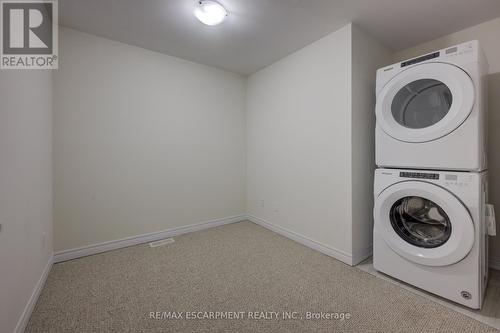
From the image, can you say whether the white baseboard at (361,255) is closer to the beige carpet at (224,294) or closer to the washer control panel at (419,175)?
the beige carpet at (224,294)

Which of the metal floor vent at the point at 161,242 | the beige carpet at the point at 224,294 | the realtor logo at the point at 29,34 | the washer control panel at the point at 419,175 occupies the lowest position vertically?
the beige carpet at the point at 224,294

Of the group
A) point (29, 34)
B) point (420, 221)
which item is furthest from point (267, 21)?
point (420, 221)

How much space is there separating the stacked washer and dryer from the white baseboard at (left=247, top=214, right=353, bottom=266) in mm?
269

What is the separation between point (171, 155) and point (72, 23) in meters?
1.54

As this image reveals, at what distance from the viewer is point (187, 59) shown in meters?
2.71

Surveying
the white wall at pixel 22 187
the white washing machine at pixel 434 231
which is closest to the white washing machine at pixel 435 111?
the white washing machine at pixel 434 231

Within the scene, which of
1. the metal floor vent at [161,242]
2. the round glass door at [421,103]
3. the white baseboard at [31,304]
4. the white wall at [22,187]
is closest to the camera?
the white wall at [22,187]

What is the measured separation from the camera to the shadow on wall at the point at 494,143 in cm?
189

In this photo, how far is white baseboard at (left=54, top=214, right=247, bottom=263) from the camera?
2.06 meters

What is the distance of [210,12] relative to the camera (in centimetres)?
170

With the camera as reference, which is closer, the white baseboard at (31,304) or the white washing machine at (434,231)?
the white baseboard at (31,304)

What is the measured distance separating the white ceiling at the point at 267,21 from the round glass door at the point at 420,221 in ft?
5.16

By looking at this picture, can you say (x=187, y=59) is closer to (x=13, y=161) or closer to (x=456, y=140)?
(x=13, y=161)

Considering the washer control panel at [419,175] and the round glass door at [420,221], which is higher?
the washer control panel at [419,175]
